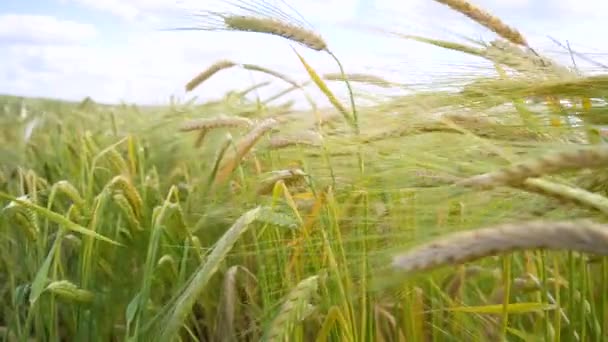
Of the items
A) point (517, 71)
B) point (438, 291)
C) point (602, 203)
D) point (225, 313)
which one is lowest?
point (225, 313)

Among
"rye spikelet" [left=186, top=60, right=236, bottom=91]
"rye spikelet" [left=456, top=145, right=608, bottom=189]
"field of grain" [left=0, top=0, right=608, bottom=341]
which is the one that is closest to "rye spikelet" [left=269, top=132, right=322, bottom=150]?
"field of grain" [left=0, top=0, right=608, bottom=341]

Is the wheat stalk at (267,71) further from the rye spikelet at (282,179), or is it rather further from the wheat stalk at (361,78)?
the rye spikelet at (282,179)

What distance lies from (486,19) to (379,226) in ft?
1.22

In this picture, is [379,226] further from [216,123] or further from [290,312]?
[216,123]

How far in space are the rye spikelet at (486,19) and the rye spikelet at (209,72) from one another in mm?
722

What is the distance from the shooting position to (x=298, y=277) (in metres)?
1.52

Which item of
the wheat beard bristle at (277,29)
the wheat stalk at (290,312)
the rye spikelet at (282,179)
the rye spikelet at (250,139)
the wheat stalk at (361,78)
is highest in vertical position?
the wheat beard bristle at (277,29)

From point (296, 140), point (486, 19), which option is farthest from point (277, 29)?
point (486, 19)

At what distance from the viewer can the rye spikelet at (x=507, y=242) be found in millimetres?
617

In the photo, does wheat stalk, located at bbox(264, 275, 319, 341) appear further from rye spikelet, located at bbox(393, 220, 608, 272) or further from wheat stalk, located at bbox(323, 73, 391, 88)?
rye spikelet, located at bbox(393, 220, 608, 272)

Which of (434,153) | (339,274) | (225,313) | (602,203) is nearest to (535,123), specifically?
(434,153)

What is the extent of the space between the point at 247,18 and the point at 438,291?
551mm

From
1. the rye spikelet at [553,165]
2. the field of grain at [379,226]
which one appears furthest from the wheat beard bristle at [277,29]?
the rye spikelet at [553,165]

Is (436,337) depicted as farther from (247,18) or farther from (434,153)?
(247,18)
